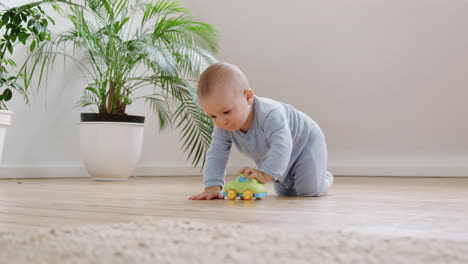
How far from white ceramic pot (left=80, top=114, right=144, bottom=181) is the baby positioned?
4.17 ft

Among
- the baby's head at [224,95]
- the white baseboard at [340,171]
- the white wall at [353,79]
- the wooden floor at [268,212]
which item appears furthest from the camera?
the white wall at [353,79]

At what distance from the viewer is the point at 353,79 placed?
402 centimetres

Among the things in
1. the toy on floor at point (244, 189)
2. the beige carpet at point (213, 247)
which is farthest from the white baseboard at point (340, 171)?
the beige carpet at point (213, 247)

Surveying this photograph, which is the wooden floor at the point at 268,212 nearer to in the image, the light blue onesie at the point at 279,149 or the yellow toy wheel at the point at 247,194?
the yellow toy wheel at the point at 247,194

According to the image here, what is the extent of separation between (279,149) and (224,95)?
9.6 inches

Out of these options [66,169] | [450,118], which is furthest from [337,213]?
[450,118]

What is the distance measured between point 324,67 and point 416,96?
2.26ft

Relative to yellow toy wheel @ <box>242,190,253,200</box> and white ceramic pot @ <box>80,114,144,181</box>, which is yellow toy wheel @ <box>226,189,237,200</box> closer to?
yellow toy wheel @ <box>242,190,253,200</box>

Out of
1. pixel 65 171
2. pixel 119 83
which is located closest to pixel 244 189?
pixel 119 83

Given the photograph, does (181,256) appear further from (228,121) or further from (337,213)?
(228,121)

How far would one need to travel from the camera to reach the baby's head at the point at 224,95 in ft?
5.44

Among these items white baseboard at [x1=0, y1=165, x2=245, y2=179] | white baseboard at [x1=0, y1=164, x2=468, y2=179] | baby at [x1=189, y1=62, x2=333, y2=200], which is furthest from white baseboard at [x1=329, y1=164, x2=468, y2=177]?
baby at [x1=189, y1=62, x2=333, y2=200]

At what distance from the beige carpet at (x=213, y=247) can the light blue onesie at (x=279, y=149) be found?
78 centimetres

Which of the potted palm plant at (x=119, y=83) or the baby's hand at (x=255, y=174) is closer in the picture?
the baby's hand at (x=255, y=174)
